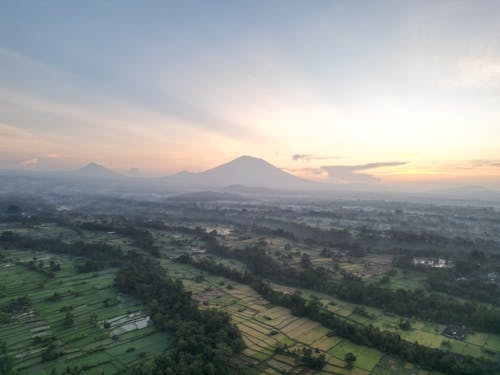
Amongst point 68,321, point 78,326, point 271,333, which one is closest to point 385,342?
point 271,333

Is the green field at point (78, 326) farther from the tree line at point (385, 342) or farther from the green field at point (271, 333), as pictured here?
the tree line at point (385, 342)

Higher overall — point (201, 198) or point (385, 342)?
point (201, 198)

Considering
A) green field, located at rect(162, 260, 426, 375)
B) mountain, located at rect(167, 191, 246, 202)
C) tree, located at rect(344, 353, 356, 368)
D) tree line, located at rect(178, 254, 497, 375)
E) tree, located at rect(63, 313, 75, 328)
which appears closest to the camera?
tree line, located at rect(178, 254, 497, 375)

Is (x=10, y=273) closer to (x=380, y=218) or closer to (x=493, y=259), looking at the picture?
(x=493, y=259)

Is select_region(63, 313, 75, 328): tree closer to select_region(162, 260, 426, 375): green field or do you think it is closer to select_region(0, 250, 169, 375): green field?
select_region(0, 250, 169, 375): green field

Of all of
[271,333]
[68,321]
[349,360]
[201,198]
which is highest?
[201,198]

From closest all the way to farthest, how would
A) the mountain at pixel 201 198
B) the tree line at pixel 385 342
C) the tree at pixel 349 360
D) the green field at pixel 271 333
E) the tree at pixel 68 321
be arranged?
the tree line at pixel 385 342
the tree at pixel 349 360
the green field at pixel 271 333
the tree at pixel 68 321
the mountain at pixel 201 198

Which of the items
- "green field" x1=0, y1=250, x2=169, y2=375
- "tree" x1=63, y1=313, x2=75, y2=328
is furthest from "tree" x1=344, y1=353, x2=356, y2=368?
"tree" x1=63, y1=313, x2=75, y2=328

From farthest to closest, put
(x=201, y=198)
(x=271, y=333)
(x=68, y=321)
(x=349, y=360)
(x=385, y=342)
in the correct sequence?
1. (x=201, y=198)
2. (x=68, y=321)
3. (x=271, y=333)
4. (x=385, y=342)
5. (x=349, y=360)

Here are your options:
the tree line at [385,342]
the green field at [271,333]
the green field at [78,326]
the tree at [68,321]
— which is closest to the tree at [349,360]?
the green field at [271,333]

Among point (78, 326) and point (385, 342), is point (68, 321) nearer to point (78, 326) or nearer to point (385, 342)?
point (78, 326)

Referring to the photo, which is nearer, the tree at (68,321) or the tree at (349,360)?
the tree at (349,360)
